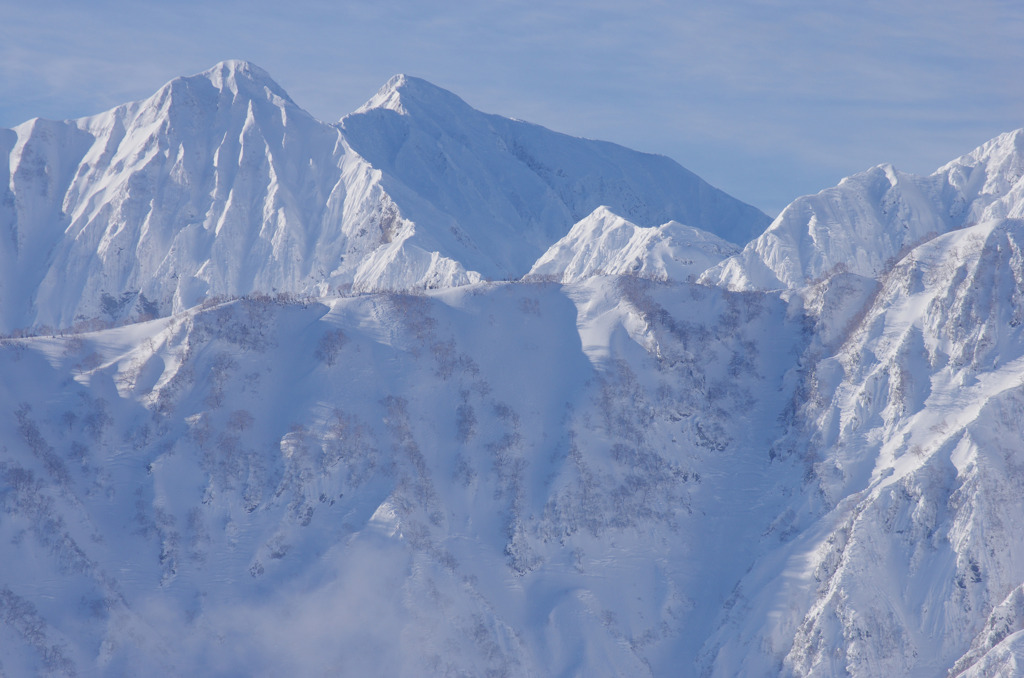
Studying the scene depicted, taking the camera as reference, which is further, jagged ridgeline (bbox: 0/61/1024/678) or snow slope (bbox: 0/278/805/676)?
snow slope (bbox: 0/278/805/676)

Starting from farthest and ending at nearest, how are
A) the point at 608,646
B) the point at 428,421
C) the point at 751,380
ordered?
the point at 751,380, the point at 428,421, the point at 608,646

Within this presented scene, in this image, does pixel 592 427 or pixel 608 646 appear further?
pixel 592 427

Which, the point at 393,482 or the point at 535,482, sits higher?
the point at 535,482

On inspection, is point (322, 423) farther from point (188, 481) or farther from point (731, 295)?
point (731, 295)

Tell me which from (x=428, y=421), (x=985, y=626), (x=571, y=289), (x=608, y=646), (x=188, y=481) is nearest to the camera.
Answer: (x=985, y=626)

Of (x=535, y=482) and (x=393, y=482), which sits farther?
(x=535, y=482)

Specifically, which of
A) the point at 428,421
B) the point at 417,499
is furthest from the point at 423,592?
the point at 428,421

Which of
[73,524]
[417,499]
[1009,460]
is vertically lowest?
[73,524]

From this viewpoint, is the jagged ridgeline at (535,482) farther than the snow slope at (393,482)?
No
